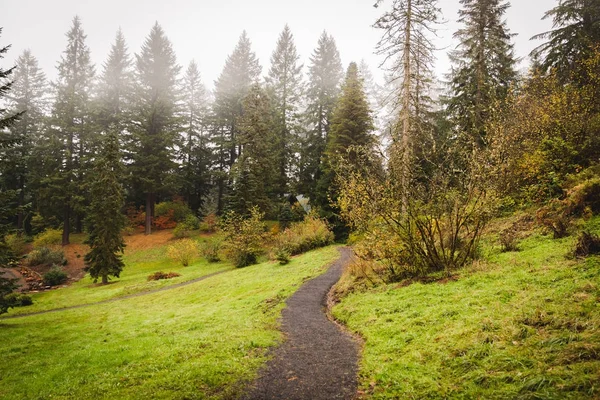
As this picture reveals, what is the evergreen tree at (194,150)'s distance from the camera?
44438 millimetres

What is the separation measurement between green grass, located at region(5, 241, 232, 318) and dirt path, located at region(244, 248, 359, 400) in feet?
52.4

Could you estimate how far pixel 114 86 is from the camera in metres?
44.2

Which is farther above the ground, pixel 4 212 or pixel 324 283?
pixel 4 212

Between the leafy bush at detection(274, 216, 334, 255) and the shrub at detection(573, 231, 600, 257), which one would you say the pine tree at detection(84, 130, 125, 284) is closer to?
the leafy bush at detection(274, 216, 334, 255)

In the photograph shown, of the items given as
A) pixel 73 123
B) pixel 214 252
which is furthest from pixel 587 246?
pixel 73 123

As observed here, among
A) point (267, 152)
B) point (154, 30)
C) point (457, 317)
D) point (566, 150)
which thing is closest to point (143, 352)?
point (457, 317)

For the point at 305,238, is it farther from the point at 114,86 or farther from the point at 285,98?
the point at 114,86

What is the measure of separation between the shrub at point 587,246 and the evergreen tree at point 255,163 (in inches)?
1025

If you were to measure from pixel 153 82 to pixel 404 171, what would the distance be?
41516 millimetres

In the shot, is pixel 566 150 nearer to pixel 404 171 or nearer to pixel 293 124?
pixel 404 171

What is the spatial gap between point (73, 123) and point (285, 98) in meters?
28.2

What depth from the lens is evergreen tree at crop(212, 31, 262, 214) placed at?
4409 centimetres

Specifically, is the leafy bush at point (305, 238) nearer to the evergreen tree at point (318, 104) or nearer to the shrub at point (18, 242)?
the evergreen tree at point (318, 104)

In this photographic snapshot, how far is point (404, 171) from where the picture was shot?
11812mm
